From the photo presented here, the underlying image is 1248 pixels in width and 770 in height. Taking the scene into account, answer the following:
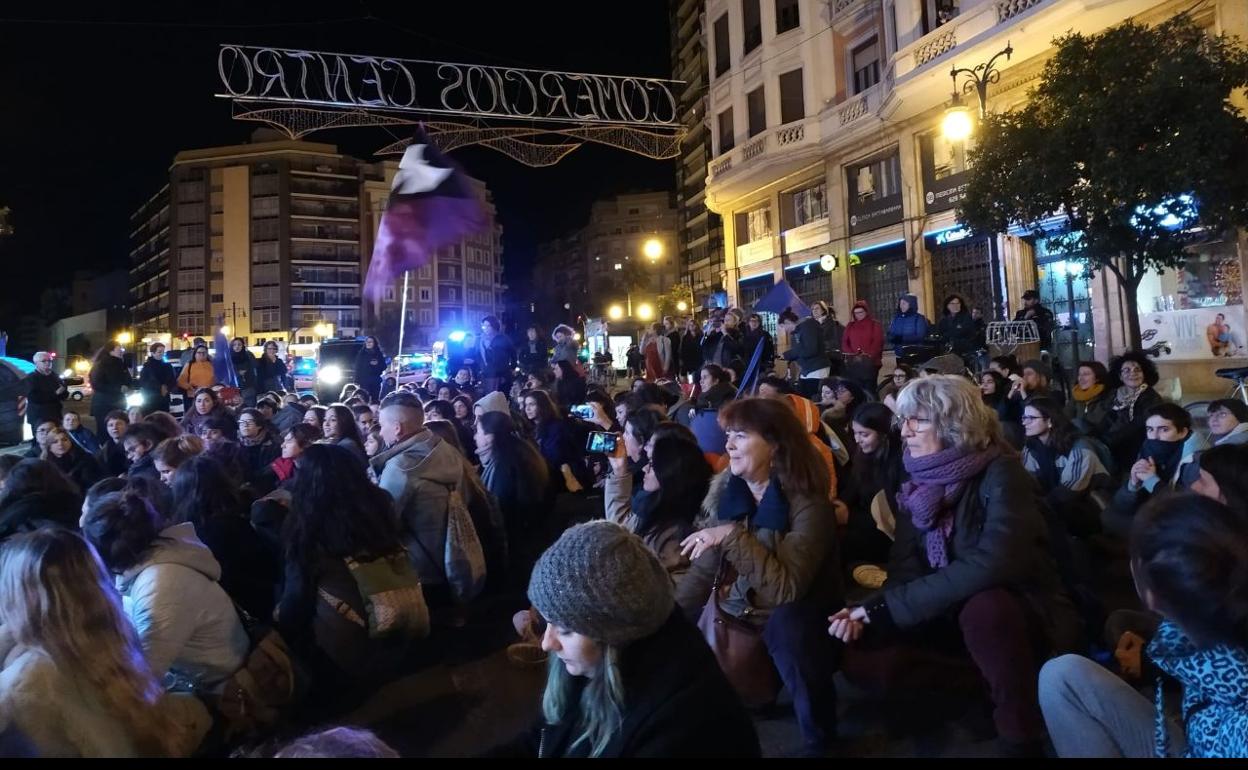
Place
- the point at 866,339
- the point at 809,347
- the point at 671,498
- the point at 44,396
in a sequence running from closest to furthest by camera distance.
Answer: the point at 671,498, the point at 44,396, the point at 809,347, the point at 866,339

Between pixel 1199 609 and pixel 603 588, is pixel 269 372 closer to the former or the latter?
pixel 603 588

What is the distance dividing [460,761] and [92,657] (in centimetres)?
214

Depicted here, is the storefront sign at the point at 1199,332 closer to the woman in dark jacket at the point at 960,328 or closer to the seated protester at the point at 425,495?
the woman in dark jacket at the point at 960,328

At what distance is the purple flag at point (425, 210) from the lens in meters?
10.3

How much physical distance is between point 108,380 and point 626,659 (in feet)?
40.6

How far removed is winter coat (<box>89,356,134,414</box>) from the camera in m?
11.6

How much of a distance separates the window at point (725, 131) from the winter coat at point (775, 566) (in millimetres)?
25547

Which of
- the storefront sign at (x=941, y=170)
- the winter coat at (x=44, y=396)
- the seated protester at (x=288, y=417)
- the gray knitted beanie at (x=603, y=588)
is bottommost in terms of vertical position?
the gray knitted beanie at (x=603, y=588)

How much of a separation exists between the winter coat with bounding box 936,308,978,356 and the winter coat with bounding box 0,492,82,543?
36.0 feet

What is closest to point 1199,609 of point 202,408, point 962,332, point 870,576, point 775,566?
point 775,566

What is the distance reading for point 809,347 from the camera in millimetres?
11227

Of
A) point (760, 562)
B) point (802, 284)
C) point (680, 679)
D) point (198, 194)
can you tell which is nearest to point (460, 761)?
point (680, 679)

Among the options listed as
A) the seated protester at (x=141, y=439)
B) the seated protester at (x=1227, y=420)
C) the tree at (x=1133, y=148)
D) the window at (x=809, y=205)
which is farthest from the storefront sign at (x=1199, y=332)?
the seated protester at (x=141, y=439)

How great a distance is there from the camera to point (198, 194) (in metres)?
85.9
